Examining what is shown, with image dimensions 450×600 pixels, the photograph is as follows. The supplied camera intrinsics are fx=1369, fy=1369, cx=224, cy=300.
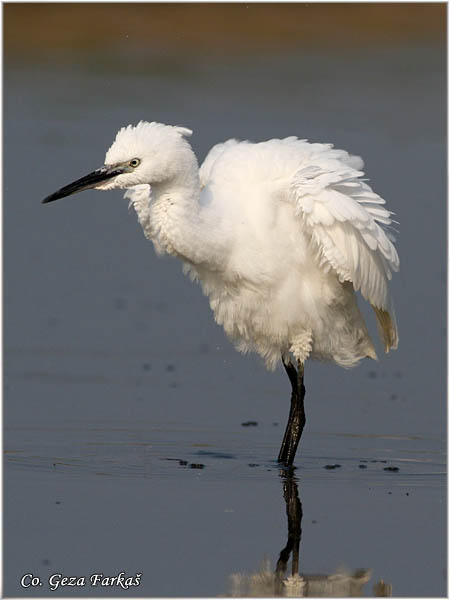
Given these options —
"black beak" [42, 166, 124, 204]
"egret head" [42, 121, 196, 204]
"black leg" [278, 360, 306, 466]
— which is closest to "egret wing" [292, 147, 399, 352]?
"black leg" [278, 360, 306, 466]

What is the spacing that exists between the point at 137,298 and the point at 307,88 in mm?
11352

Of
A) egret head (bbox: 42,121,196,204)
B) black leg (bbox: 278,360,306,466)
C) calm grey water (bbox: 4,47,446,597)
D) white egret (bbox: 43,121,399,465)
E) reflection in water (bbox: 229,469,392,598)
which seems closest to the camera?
reflection in water (bbox: 229,469,392,598)

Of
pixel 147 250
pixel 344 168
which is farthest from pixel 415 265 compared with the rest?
pixel 344 168

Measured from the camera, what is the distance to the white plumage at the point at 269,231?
823cm

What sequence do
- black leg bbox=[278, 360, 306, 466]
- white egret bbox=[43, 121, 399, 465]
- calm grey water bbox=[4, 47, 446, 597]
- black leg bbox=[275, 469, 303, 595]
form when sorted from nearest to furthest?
black leg bbox=[275, 469, 303, 595], calm grey water bbox=[4, 47, 446, 597], white egret bbox=[43, 121, 399, 465], black leg bbox=[278, 360, 306, 466]

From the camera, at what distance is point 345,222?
28.7 feet

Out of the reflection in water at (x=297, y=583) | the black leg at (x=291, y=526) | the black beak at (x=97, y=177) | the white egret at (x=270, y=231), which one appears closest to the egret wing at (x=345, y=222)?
the white egret at (x=270, y=231)

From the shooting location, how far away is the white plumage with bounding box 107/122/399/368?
8.23m

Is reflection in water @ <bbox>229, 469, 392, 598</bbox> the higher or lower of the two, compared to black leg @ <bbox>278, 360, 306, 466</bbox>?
lower

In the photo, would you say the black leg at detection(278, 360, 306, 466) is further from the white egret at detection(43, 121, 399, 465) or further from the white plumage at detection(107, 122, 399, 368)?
the white plumage at detection(107, 122, 399, 368)

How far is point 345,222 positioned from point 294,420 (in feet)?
4.78

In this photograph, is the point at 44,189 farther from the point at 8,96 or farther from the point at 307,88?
the point at 307,88

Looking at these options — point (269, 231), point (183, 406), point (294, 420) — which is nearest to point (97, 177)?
point (269, 231)

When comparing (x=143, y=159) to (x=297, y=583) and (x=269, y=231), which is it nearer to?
(x=269, y=231)
